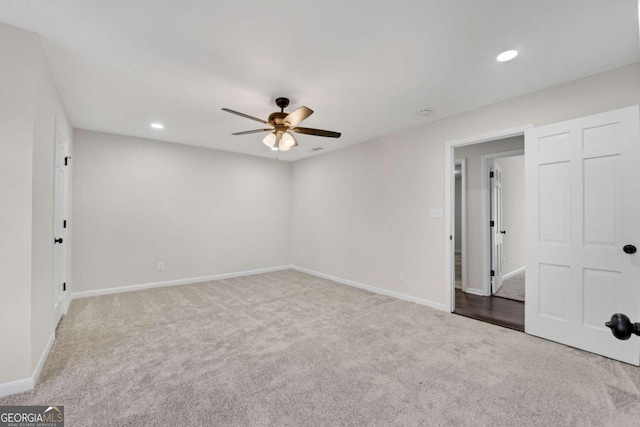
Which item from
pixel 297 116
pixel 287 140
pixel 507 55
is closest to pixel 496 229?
pixel 507 55

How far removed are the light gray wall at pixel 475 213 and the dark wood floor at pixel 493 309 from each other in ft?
1.17

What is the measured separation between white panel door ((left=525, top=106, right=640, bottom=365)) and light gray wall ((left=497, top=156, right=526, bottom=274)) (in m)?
2.59

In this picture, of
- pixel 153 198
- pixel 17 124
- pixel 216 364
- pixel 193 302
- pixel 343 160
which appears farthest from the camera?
pixel 343 160

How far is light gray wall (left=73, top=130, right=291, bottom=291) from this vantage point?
4.25 meters

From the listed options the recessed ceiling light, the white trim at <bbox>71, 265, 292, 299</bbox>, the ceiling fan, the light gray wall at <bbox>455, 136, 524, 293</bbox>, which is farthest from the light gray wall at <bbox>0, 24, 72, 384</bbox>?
the light gray wall at <bbox>455, 136, 524, 293</bbox>

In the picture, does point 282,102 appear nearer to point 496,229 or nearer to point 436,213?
point 436,213

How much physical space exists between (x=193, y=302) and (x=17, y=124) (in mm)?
2789

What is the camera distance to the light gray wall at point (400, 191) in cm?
271

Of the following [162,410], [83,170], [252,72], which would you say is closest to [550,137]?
[252,72]

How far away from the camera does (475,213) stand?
4.58 metres

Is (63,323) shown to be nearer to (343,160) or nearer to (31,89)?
(31,89)

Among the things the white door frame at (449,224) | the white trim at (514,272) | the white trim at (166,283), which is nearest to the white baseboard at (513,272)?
the white trim at (514,272)

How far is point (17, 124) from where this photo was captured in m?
1.95

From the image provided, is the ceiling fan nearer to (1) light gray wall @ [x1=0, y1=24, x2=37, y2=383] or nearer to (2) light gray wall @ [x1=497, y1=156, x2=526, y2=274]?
(1) light gray wall @ [x1=0, y1=24, x2=37, y2=383]
